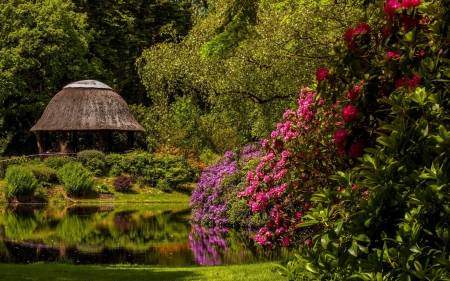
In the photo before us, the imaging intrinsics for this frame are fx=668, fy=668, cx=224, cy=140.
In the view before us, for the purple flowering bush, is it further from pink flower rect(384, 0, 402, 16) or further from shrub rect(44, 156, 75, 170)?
pink flower rect(384, 0, 402, 16)

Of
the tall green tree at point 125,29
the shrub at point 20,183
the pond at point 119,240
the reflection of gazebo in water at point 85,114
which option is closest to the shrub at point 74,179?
the shrub at point 20,183

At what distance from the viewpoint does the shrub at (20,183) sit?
1339 inches

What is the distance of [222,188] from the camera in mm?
23250

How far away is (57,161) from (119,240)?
18.3m

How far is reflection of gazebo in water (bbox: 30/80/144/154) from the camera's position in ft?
141

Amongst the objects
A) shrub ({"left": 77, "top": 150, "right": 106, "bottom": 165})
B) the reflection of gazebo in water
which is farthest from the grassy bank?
the reflection of gazebo in water

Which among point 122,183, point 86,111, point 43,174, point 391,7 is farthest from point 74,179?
point 391,7

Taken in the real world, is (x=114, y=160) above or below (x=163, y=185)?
above

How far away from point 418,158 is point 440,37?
0.83 metres

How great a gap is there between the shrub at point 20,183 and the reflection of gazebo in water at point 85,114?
7857 mm

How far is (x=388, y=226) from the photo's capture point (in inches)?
151

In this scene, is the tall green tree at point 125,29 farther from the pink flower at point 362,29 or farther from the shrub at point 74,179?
the pink flower at point 362,29

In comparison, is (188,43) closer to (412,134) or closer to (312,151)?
(312,151)

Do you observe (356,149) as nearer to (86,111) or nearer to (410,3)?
(410,3)
